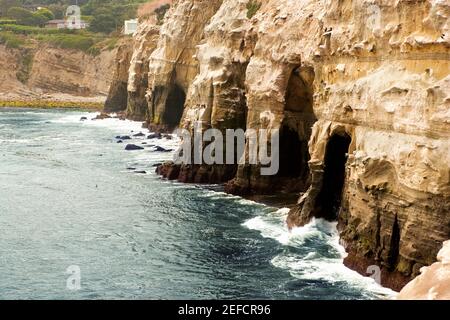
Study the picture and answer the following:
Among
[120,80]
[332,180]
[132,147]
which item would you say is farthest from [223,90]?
[120,80]

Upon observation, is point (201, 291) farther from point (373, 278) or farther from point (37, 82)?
point (37, 82)

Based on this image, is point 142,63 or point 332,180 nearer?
point 332,180

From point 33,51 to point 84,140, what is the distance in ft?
260

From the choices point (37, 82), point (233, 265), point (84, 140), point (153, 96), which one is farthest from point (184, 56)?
point (37, 82)

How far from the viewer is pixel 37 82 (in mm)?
149500

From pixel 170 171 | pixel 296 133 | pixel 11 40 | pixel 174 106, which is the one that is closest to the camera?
pixel 296 133

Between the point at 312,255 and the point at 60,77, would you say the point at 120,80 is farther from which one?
the point at 312,255

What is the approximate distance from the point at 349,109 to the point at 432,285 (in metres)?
17.8

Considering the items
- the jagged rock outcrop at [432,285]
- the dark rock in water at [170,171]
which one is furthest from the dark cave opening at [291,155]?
the jagged rock outcrop at [432,285]

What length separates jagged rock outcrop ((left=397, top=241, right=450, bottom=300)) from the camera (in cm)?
1652

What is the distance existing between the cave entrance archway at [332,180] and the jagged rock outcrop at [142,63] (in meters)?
64.1

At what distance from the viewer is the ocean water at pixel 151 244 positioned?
28000mm

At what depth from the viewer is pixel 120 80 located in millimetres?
118000

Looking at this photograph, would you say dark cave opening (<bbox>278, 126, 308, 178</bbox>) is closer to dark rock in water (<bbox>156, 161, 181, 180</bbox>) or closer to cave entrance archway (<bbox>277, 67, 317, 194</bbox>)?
cave entrance archway (<bbox>277, 67, 317, 194</bbox>)
